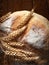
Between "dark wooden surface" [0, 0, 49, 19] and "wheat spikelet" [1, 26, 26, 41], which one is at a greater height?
"wheat spikelet" [1, 26, 26, 41]

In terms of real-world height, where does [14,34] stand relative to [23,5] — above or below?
above

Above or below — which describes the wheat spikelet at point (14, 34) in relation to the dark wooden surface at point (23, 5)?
above

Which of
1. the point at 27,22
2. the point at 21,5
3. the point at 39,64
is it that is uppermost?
the point at 27,22

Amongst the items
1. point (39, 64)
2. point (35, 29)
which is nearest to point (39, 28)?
point (35, 29)

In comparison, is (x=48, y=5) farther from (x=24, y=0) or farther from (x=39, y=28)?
(x=39, y=28)

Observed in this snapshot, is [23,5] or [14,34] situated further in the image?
[23,5]

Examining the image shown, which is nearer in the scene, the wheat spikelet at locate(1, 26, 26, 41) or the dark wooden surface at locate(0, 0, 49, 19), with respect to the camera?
the wheat spikelet at locate(1, 26, 26, 41)

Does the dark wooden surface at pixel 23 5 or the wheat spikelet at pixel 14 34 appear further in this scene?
the dark wooden surface at pixel 23 5

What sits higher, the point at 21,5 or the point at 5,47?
the point at 5,47
